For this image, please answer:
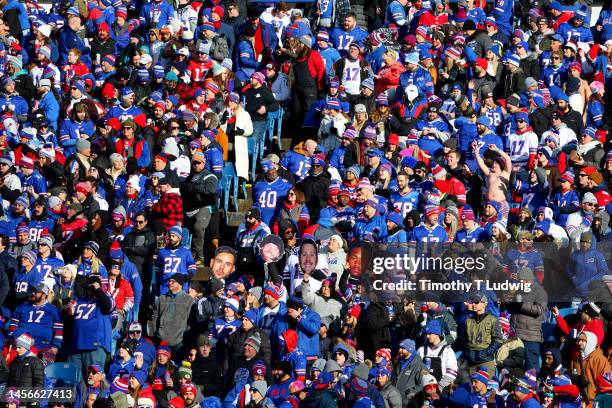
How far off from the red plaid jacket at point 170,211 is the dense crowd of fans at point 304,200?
0.03m

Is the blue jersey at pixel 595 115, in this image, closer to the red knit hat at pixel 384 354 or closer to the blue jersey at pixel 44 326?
the red knit hat at pixel 384 354

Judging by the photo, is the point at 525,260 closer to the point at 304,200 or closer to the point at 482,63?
the point at 304,200

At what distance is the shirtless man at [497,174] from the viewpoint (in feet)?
74.1

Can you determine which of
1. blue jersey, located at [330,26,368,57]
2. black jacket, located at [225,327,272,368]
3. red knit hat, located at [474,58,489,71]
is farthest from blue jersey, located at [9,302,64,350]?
red knit hat, located at [474,58,489,71]

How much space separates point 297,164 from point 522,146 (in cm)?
277

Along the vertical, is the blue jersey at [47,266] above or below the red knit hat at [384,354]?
above

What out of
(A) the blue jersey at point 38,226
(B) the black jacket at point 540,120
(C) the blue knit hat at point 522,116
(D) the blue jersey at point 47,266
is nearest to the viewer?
(D) the blue jersey at point 47,266

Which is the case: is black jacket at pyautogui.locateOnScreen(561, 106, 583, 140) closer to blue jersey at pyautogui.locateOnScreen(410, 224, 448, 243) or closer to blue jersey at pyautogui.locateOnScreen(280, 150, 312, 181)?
blue jersey at pyautogui.locateOnScreen(410, 224, 448, 243)

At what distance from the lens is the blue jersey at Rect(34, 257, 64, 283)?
2208 cm

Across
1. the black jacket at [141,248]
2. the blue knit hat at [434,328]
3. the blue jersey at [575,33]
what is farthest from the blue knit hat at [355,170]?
the blue jersey at [575,33]

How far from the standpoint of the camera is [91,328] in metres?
20.9

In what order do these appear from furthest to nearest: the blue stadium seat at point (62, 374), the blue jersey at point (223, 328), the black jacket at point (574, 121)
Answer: the black jacket at point (574, 121)
the blue stadium seat at point (62, 374)
the blue jersey at point (223, 328)

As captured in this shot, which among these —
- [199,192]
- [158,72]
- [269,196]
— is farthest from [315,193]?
[158,72]

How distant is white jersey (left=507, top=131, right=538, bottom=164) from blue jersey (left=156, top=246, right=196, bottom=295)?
438 cm
